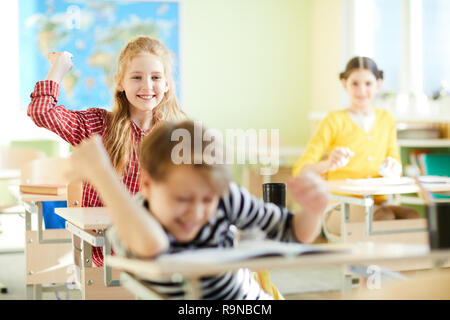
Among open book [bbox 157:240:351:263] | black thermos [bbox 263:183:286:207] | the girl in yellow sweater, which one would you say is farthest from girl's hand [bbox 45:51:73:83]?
the girl in yellow sweater

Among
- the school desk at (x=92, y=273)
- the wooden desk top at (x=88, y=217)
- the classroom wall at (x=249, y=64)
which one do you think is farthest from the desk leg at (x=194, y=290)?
the classroom wall at (x=249, y=64)

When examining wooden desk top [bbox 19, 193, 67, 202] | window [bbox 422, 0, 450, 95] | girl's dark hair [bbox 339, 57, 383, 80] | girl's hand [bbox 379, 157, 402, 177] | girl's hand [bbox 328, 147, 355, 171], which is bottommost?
wooden desk top [bbox 19, 193, 67, 202]

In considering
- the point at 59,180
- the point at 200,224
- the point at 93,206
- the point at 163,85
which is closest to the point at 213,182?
the point at 200,224

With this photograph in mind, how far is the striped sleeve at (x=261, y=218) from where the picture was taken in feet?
4.87

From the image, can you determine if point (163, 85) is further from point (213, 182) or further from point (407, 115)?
point (407, 115)

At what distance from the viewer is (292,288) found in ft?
13.5

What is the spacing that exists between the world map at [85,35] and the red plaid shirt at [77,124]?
4.64m

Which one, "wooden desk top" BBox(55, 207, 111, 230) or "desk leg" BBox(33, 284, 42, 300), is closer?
"wooden desk top" BBox(55, 207, 111, 230)

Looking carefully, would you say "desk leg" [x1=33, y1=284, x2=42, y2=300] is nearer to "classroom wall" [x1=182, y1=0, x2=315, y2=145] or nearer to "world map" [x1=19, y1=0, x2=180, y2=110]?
"world map" [x1=19, y1=0, x2=180, y2=110]

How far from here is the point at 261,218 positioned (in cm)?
150

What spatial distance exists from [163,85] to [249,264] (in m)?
1.37

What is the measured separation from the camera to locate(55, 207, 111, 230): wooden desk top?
6.83 feet

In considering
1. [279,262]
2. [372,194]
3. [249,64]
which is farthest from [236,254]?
[249,64]

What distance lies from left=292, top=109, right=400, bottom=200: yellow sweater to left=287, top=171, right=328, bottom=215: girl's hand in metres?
2.15
